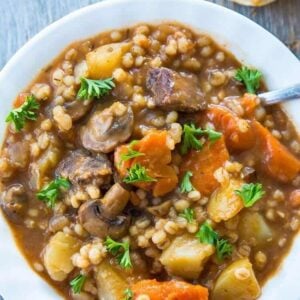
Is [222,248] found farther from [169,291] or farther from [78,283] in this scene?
[78,283]

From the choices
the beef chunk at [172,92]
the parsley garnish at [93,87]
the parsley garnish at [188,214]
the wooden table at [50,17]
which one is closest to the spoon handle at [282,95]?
the beef chunk at [172,92]

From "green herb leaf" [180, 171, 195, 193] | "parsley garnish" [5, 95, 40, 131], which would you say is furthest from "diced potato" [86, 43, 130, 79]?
"green herb leaf" [180, 171, 195, 193]

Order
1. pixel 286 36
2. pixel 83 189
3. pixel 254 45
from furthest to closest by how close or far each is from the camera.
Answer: pixel 286 36, pixel 254 45, pixel 83 189

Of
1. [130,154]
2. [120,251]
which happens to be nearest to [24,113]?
[130,154]

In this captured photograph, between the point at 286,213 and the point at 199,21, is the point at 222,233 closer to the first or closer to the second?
the point at 286,213

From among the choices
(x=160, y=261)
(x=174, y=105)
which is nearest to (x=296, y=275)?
(x=160, y=261)
